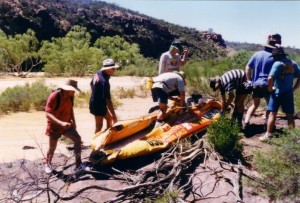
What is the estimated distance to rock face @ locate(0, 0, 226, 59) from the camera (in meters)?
48.1

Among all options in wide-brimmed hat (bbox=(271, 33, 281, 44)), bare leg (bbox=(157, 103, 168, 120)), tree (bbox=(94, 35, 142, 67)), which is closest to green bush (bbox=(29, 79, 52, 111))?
bare leg (bbox=(157, 103, 168, 120))

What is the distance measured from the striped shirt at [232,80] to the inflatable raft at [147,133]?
0.66m

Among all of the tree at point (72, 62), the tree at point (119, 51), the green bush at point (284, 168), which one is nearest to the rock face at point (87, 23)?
the tree at point (119, 51)

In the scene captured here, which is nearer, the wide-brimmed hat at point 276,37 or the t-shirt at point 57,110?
the t-shirt at point 57,110

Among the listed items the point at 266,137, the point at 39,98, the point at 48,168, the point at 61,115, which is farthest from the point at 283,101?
the point at 39,98

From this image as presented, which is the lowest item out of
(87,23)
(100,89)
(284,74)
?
(100,89)

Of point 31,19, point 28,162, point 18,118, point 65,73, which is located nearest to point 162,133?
point 28,162

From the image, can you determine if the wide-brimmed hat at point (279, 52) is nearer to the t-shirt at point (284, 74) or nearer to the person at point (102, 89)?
the t-shirt at point (284, 74)

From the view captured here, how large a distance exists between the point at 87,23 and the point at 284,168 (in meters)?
Answer: 52.8

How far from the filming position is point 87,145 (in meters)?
8.87

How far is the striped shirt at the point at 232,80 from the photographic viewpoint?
790cm

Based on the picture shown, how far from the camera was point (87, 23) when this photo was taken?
5619cm

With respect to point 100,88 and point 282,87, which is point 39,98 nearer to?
point 100,88

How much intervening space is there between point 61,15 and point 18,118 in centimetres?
4582
